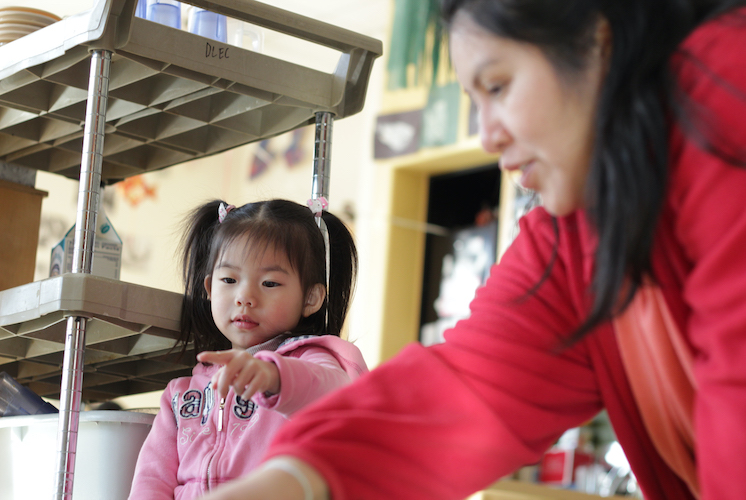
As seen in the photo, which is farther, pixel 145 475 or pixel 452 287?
pixel 452 287

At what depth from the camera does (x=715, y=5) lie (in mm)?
676

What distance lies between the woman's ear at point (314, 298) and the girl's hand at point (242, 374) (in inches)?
11.2

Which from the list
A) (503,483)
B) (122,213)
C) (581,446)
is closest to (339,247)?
(503,483)

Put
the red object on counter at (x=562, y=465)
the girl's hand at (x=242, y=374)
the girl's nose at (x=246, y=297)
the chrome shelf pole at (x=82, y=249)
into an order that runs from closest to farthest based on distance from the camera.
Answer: the girl's hand at (x=242, y=374), the chrome shelf pole at (x=82, y=249), the girl's nose at (x=246, y=297), the red object on counter at (x=562, y=465)

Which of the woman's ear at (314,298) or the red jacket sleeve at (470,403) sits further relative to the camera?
the woman's ear at (314,298)

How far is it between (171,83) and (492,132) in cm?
68

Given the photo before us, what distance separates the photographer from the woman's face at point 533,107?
0.67 meters

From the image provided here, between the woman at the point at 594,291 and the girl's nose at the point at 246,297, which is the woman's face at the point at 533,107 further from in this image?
the girl's nose at the point at 246,297

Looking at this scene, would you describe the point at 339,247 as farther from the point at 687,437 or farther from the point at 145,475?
the point at 687,437

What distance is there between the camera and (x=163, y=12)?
1273mm

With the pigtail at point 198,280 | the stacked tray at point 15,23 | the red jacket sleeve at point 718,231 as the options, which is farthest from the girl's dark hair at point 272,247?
the red jacket sleeve at point 718,231

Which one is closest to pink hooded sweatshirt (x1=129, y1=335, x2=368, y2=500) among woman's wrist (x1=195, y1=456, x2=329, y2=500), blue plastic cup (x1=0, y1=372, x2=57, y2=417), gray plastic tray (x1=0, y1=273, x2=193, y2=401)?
gray plastic tray (x1=0, y1=273, x2=193, y2=401)

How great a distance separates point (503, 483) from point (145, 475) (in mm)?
1957

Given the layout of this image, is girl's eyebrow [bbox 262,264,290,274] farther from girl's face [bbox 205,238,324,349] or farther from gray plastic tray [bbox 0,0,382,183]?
gray plastic tray [bbox 0,0,382,183]
